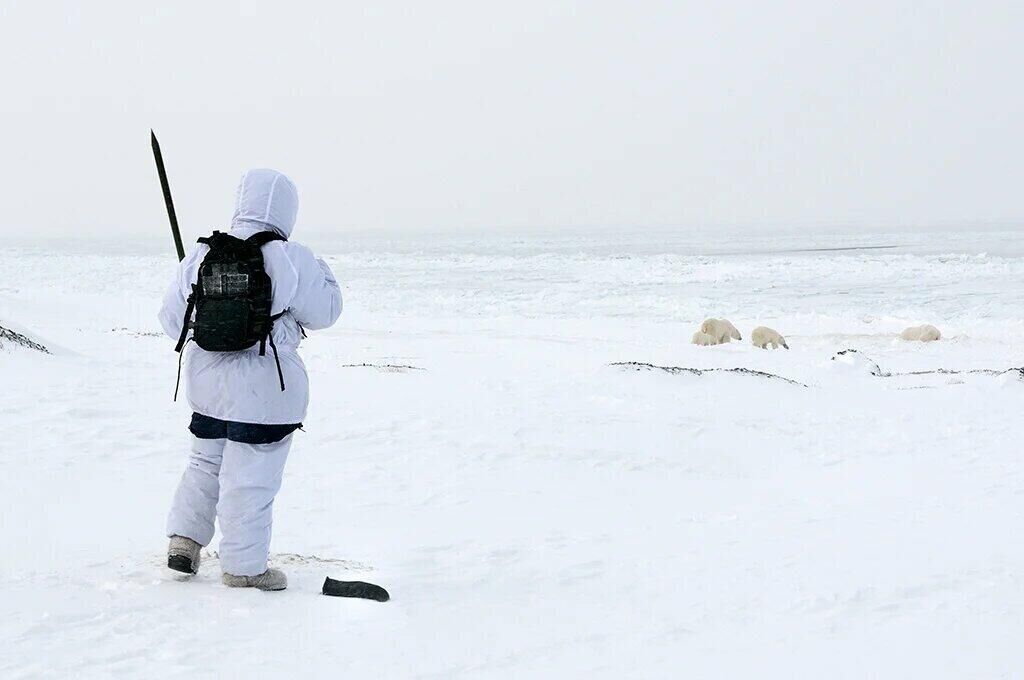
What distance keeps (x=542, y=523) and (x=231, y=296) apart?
7.42 ft

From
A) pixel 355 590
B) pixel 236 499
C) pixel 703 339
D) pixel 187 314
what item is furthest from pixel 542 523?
pixel 703 339

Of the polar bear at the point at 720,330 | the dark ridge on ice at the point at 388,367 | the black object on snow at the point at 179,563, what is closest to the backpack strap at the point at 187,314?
the black object on snow at the point at 179,563

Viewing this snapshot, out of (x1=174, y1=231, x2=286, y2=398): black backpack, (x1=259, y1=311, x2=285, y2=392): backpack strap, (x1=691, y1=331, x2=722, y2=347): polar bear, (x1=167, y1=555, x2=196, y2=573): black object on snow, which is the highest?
(x1=174, y1=231, x2=286, y2=398): black backpack

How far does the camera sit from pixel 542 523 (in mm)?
4680

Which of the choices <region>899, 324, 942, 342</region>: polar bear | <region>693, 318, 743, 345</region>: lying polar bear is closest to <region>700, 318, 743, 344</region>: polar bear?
<region>693, 318, 743, 345</region>: lying polar bear

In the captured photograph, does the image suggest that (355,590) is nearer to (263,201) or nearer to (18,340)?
(263,201)

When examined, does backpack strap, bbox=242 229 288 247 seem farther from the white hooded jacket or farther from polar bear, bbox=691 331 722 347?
polar bear, bbox=691 331 722 347

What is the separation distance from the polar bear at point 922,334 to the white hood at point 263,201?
14.7m

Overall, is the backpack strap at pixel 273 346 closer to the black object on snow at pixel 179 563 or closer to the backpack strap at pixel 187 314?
the backpack strap at pixel 187 314

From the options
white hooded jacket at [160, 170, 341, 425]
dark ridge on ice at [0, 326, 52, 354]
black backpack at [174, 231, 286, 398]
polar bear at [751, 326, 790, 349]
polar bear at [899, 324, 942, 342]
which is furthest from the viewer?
polar bear at [899, 324, 942, 342]

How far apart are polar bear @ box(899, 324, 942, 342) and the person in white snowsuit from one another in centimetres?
1465

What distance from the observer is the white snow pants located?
316 centimetres

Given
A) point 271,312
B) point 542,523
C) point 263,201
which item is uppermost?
point 263,201

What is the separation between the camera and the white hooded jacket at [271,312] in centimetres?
312
